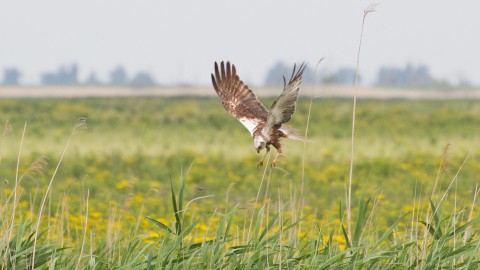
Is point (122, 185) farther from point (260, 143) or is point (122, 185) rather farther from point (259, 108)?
point (260, 143)

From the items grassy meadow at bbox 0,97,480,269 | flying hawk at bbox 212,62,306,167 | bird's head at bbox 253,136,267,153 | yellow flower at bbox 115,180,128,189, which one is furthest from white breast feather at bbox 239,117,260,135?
yellow flower at bbox 115,180,128,189

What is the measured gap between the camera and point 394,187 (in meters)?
15.2

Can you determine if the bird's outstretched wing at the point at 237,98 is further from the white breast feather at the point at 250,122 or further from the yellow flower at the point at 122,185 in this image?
the yellow flower at the point at 122,185

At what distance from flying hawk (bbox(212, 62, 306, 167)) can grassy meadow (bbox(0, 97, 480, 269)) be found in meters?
0.41

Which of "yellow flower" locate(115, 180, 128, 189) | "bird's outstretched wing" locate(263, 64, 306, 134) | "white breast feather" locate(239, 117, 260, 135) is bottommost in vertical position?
"yellow flower" locate(115, 180, 128, 189)

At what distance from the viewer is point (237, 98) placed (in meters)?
4.61

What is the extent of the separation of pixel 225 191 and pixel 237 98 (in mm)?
9429

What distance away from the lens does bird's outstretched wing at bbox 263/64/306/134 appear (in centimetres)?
378

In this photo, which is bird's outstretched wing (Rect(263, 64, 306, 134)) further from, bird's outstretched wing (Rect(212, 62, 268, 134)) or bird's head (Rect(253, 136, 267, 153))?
bird's outstretched wing (Rect(212, 62, 268, 134))

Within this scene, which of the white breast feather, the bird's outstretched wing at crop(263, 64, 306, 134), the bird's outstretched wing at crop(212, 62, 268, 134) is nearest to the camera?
the bird's outstretched wing at crop(263, 64, 306, 134)

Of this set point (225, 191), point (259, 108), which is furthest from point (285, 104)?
point (225, 191)

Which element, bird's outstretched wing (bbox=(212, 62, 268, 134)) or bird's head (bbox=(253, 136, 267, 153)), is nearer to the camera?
bird's head (bbox=(253, 136, 267, 153))

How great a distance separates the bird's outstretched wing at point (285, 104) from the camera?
149 inches

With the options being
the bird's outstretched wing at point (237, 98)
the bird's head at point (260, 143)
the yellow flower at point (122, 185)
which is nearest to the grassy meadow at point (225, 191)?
the yellow flower at point (122, 185)
